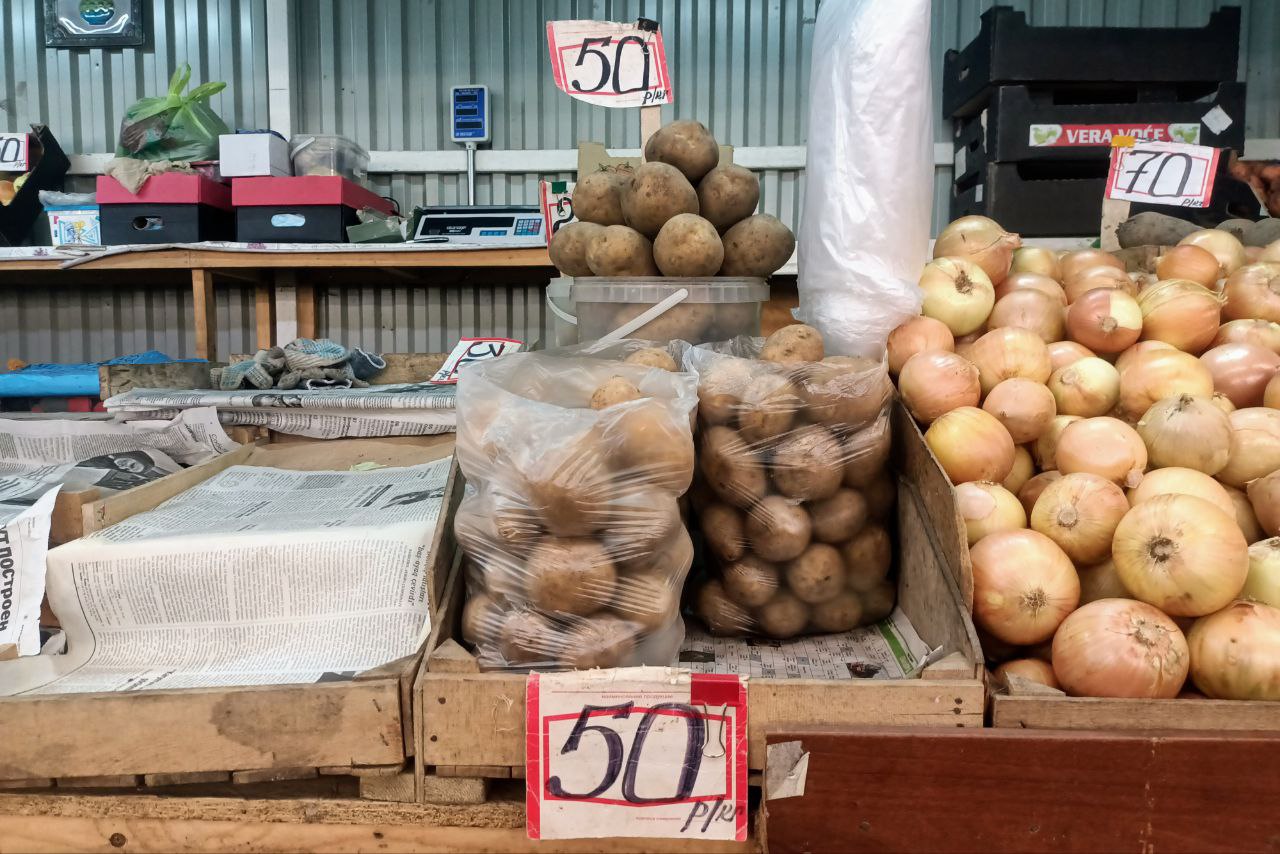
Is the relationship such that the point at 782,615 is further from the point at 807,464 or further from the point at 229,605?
the point at 229,605

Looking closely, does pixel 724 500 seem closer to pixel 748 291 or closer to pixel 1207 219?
pixel 748 291

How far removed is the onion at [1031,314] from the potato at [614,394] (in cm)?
69

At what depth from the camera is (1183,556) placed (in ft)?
3.04

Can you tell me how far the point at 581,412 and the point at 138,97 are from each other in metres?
4.17

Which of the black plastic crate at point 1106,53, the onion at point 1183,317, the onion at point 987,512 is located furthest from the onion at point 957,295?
the black plastic crate at point 1106,53

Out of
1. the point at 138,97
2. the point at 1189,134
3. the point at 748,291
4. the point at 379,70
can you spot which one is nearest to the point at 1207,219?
the point at 1189,134

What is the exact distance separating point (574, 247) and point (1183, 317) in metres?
1.01

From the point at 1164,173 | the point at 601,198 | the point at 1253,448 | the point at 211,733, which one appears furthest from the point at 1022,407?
the point at 211,733

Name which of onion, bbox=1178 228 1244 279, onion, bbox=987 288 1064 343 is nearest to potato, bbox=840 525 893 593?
onion, bbox=987 288 1064 343

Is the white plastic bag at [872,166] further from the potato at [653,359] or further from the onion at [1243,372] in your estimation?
the onion at [1243,372]

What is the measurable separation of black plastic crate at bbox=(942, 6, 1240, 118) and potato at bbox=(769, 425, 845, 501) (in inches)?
96.8

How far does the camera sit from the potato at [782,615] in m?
1.13

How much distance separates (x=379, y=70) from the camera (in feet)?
13.0

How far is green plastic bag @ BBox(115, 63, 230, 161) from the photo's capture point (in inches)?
128
